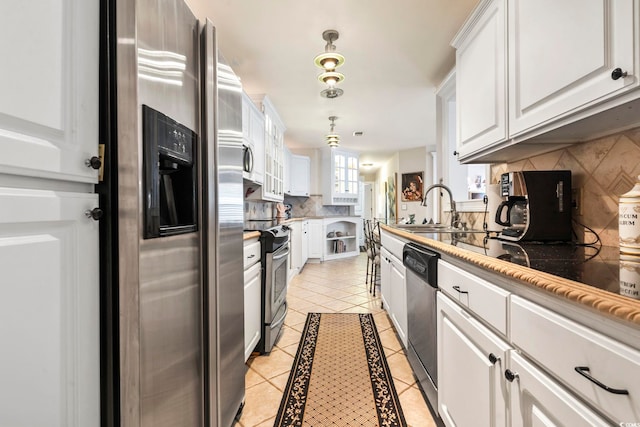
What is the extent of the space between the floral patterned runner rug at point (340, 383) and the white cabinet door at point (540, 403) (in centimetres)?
85

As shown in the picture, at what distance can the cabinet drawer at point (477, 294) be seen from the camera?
0.85 meters

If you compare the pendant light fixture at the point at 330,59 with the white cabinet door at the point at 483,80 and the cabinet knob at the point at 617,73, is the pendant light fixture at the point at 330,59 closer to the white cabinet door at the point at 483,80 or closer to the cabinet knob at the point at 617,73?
the white cabinet door at the point at 483,80

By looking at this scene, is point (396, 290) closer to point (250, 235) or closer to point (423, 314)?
point (423, 314)

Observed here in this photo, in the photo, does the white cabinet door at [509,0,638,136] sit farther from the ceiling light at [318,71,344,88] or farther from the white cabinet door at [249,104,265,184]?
the white cabinet door at [249,104,265,184]

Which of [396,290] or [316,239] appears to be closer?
[396,290]

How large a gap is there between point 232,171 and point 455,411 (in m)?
1.41

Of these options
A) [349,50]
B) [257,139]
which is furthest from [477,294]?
[257,139]

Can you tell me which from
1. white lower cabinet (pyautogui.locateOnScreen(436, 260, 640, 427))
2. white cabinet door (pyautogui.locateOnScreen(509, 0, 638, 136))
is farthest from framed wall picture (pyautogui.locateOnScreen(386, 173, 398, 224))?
white lower cabinet (pyautogui.locateOnScreen(436, 260, 640, 427))

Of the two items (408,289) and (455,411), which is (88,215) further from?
(408,289)

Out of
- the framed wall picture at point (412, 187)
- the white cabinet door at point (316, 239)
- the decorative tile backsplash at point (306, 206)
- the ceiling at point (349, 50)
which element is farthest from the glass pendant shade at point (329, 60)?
the framed wall picture at point (412, 187)

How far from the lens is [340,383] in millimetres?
1749

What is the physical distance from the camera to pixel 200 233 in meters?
1.12

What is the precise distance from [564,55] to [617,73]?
0.90ft


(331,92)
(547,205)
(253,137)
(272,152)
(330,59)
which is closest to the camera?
(547,205)
